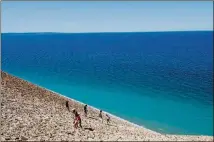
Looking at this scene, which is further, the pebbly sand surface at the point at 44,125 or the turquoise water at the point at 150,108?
the turquoise water at the point at 150,108

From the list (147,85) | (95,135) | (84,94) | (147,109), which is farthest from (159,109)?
(95,135)

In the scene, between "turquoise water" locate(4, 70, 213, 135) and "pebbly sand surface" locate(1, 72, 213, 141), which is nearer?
"pebbly sand surface" locate(1, 72, 213, 141)

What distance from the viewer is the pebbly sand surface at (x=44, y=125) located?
Result: 27.7 metres

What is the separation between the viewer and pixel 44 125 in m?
31.1

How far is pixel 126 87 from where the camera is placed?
87.9 metres

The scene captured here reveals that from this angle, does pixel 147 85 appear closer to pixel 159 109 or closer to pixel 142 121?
pixel 159 109

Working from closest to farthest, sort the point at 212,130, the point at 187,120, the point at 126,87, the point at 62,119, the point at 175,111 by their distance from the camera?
the point at 62,119
the point at 212,130
the point at 187,120
the point at 175,111
the point at 126,87

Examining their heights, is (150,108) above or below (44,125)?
above

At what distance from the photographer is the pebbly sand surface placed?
2767cm

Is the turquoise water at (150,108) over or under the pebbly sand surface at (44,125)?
over

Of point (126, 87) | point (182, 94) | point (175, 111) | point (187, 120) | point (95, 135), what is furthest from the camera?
point (126, 87)

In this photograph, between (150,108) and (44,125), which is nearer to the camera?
(44,125)

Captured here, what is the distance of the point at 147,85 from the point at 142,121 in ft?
113

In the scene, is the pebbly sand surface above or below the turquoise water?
below
